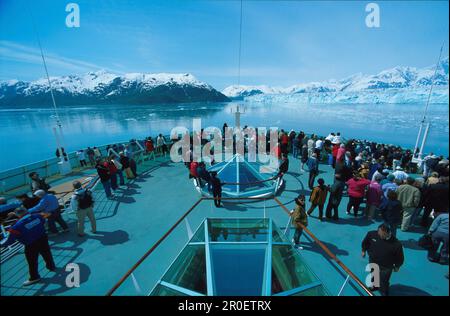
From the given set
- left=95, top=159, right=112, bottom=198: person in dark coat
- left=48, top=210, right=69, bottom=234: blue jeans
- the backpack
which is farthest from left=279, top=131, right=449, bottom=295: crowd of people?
left=95, top=159, right=112, bottom=198: person in dark coat

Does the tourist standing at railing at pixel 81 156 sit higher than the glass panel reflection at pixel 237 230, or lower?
higher

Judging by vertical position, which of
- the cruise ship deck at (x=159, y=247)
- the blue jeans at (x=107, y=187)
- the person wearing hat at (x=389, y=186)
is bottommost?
the cruise ship deck at (x=159, y=247)

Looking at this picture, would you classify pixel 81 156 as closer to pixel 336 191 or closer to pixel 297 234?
pixel 297 234

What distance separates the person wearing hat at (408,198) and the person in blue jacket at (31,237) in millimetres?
8295

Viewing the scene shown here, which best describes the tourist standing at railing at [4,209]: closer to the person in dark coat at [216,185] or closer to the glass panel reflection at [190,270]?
the glass panel reflection at [190,270]

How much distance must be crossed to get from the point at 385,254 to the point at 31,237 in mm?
6440

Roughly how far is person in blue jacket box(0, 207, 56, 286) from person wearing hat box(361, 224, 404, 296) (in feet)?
20.6

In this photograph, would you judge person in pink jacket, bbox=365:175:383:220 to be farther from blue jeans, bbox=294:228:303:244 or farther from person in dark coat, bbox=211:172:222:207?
person in dark coat, bbox=211:172:222:207

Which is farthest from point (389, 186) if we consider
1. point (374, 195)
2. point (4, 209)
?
point (4, 209)

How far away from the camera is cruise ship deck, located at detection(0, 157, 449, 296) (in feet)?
13.4

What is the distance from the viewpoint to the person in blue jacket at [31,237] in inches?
151

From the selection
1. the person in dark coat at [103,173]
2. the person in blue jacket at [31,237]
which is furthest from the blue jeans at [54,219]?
the person in dark coat at [103,173]

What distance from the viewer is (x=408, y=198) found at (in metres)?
5.19
